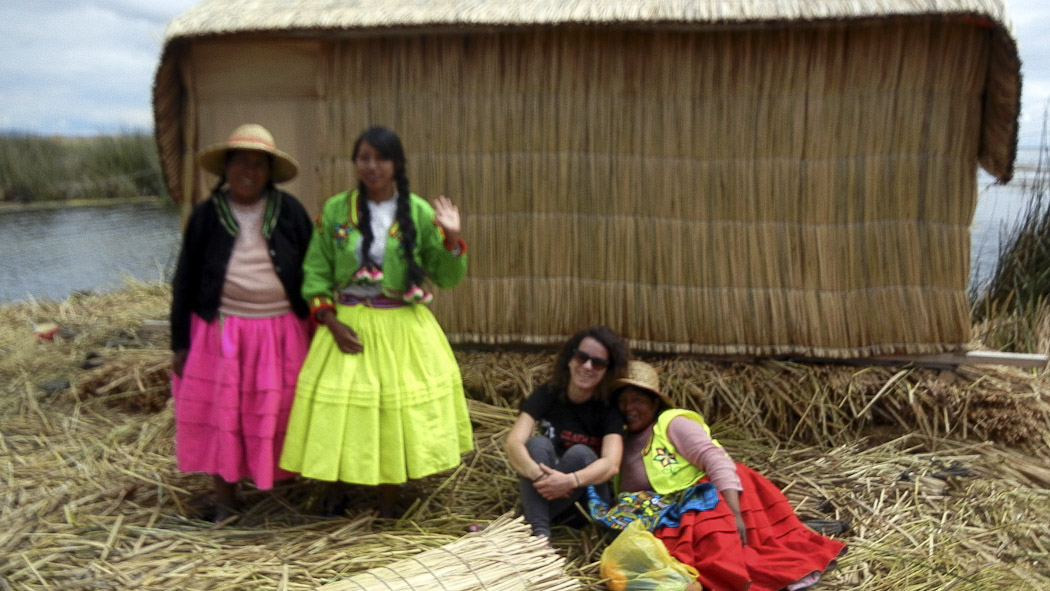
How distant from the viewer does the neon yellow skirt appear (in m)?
2.93

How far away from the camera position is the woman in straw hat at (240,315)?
2969mm

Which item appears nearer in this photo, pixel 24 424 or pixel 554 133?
pixel 554 133

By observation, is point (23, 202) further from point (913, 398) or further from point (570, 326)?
point (913, 398)

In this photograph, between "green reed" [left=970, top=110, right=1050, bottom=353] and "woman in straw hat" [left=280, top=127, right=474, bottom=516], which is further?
"green reed" [left=970, top=110, right=1050, bottom=353]

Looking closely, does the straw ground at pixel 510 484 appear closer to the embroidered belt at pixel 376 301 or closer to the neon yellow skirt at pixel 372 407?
the neon yellow skirt at pixel 372 407

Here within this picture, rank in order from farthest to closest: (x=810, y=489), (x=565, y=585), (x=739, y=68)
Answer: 1. (x=739, y=68)
2. (x=810, y=489)
3. (x=565, y=585)

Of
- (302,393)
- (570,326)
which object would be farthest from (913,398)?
(302,393)

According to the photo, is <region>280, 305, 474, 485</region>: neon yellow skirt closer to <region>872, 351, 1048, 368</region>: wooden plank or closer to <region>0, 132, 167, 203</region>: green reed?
<region>872, 351, 1048, 368</region>: wooden plank

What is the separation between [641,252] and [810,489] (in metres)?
1.36

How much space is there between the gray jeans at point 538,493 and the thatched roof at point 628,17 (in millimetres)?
1905

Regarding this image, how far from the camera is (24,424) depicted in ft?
14.0

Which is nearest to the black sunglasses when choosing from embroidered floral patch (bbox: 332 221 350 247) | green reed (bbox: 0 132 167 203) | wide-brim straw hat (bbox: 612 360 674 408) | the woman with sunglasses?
the woman with sunglasses

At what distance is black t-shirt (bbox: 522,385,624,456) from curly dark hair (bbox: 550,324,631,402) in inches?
1.7

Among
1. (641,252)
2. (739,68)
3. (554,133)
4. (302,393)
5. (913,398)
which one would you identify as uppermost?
(739,68)
